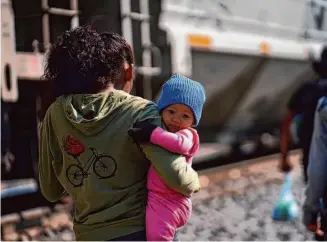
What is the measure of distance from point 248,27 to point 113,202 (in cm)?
699

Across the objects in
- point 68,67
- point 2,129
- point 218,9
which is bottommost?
point 2,129

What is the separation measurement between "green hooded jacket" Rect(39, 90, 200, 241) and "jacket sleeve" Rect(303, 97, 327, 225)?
3.63 ft

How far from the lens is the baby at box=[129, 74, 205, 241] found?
5.85 feet

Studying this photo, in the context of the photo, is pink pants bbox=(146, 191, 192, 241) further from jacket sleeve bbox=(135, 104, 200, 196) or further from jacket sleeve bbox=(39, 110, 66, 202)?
jacket sleeve bbox=(39, 110, 66, 202)

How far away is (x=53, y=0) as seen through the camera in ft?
18.7

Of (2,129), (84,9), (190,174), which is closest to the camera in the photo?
(190,174)

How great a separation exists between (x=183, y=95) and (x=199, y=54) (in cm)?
556

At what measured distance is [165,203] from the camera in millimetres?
1795

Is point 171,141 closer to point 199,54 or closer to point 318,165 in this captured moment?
point 318,165

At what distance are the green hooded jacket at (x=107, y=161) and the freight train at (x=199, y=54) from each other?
2.80 feet

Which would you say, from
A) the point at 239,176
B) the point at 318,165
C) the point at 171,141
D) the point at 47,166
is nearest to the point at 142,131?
the point at 171,141

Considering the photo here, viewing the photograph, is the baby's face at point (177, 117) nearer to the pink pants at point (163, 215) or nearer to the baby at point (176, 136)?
the baby at point (176, 136)

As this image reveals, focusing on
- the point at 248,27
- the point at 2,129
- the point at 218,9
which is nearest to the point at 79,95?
the point at 2,129

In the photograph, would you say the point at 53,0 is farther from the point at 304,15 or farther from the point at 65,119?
the point at 304,15
